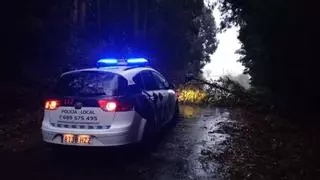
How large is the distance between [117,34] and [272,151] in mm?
26552

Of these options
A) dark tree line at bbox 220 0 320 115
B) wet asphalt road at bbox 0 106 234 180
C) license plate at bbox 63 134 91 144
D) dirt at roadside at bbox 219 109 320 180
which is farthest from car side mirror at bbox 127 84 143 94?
dark tree line at bbox 220 0 320 115

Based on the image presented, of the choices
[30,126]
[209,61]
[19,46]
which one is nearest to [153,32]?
[209,61]

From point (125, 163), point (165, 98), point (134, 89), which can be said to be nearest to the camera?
point (125, 163)

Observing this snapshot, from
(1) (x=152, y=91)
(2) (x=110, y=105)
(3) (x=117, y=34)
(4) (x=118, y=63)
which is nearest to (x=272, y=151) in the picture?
(1) (x=152, y=91)

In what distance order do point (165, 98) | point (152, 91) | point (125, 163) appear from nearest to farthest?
point (125, 163) < point (152, 91) < point (165, 98)

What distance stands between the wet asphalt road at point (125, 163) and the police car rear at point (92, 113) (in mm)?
391

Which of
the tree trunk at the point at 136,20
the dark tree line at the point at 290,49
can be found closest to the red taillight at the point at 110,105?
the dark tree line at the point at 290,49

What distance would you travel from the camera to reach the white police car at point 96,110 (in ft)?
25.5

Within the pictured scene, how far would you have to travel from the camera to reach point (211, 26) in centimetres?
5181

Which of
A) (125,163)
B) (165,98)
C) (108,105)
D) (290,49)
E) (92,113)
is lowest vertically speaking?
(125,163)

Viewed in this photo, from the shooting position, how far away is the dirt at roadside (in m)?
7.40

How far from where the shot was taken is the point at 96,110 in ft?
25.6

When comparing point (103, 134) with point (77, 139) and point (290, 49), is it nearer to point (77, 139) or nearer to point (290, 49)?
point (77, 139)

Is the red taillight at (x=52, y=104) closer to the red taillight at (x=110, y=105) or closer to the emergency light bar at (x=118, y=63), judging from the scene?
the red taillight at (x=110, y=105)
